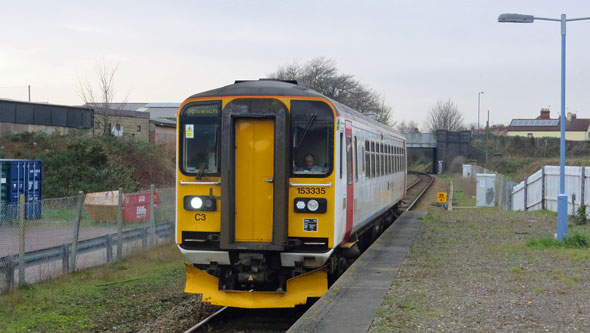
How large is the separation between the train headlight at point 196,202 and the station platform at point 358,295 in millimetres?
2091

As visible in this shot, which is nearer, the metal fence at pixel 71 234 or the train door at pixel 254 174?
the train door at pixel 254 174

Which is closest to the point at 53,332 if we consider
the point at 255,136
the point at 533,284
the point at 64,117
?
the point at 255,136

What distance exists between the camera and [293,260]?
8.86 metres

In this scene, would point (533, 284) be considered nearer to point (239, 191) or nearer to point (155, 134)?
point (239, 191)

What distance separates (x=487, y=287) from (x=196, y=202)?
13.9 ft

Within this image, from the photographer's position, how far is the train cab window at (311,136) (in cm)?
895

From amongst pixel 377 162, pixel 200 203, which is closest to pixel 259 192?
pixel 200 203

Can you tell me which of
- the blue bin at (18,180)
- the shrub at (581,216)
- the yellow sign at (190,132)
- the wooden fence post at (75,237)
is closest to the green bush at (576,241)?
the shrub at (581,216)

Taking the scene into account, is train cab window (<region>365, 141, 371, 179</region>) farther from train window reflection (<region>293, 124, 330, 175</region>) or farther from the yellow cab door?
the yellow cab door

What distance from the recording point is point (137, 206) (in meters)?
15.8

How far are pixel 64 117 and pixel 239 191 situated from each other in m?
28.4

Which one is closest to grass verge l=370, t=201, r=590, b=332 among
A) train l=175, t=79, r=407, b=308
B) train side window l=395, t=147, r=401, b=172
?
train l=175, t=79, r=407, b=308

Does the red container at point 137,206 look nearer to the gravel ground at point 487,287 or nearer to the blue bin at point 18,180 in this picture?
the blue bin at point 18,180

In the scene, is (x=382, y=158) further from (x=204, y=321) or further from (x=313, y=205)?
(x=204, y=321)
